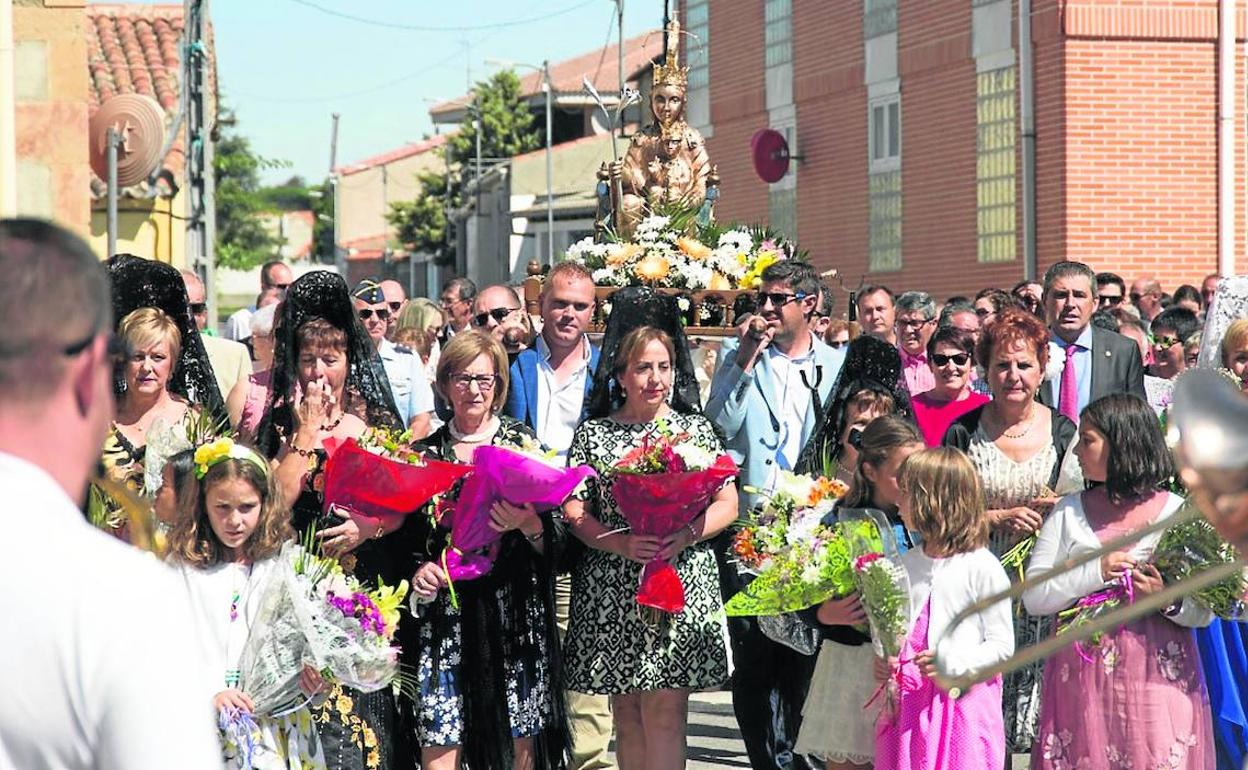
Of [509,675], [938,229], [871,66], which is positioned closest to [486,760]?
[509,675]

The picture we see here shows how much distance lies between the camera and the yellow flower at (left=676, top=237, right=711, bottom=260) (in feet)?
35.9

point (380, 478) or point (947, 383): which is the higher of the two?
point (947, 383)

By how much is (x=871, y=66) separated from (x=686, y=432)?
1862 cm

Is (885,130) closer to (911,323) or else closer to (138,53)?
(138,53)

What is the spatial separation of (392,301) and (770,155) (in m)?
15.7

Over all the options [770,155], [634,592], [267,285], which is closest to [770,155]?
[770,155]

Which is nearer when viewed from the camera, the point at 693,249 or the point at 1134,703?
the point at 1134,703

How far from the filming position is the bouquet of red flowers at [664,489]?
22.7 ft

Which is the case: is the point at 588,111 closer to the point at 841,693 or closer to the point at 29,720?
the point at 841,693

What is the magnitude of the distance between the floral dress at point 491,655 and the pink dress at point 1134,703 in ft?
5.97

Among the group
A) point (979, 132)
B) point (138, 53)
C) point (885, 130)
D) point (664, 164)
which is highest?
point (138, 53)

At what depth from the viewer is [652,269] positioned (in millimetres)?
10844

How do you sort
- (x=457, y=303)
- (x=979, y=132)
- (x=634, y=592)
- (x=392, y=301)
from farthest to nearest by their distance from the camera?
(x=979, y=132)
(x=457, y=303)
(x=392, y=301)
(x=634, y=592)

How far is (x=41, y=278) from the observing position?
2221 mm
